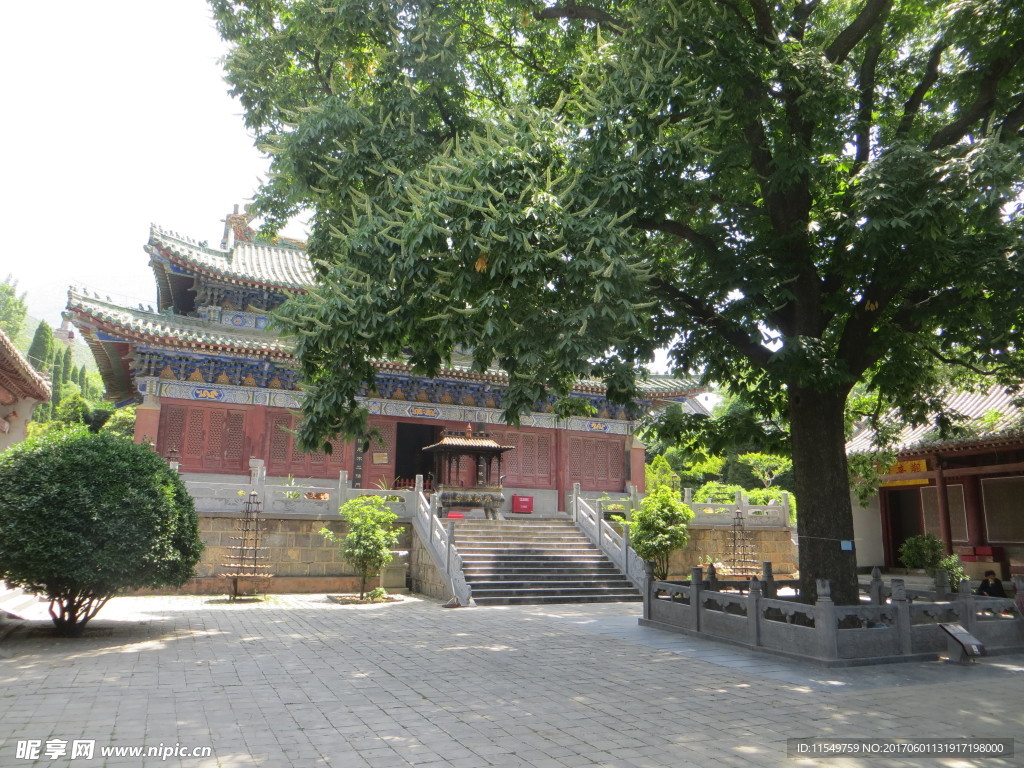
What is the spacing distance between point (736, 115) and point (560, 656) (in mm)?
6900

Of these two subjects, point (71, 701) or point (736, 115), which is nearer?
point (71, 701)

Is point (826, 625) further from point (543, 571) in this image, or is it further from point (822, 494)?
point (543, 571)

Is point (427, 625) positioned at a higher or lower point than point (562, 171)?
lower

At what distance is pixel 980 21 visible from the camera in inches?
312

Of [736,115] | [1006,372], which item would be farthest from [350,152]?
[1006,372]

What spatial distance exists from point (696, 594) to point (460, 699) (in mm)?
4562

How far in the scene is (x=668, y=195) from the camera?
8688 millimetres

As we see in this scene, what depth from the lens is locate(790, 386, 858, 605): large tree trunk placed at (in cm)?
869

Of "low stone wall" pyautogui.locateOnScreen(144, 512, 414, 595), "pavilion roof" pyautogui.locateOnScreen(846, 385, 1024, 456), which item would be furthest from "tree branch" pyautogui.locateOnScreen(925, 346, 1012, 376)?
"low stone wall" pyautogui.locateOnScreen(144, 512, 414, 595)

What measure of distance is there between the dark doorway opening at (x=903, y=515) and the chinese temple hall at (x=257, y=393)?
6875 mm

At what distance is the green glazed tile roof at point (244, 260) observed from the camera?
60.0 ft

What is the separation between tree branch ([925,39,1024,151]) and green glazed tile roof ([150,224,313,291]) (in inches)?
501

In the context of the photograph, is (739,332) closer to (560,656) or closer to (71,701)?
(560,656)

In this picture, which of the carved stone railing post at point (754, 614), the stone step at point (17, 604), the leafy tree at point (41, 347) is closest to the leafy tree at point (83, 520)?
the stone step at point (17, 604)
